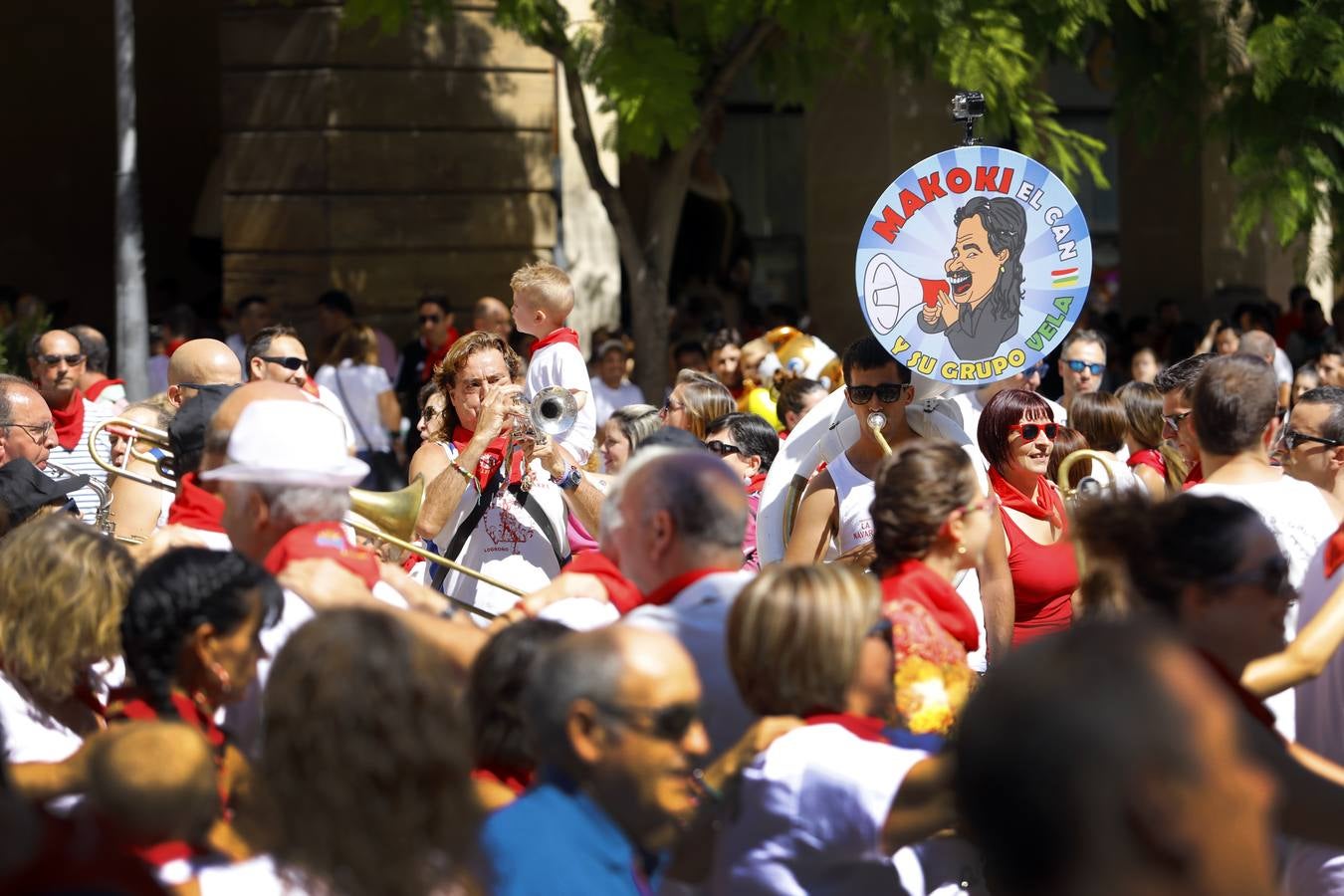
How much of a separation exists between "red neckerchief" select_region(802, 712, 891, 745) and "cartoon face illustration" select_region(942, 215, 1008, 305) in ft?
8.70

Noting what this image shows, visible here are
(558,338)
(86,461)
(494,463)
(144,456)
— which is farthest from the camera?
(86,461)

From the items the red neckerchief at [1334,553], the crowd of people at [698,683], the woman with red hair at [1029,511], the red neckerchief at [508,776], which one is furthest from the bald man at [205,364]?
the red neckerchief at [1334,553]

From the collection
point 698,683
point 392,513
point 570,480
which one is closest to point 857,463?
point 570,480

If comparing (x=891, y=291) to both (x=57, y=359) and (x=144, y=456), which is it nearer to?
(x=144, y=456)

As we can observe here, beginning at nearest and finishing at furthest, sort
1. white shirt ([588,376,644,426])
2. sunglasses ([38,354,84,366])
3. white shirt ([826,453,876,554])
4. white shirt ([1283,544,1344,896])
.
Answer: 1. white shirt ([1283,544,1344,896])
2. white shirt ([826,453,876,554])
3. sunglasses ([38,354,84,366])
4. white shirt ([588,376,644,426])

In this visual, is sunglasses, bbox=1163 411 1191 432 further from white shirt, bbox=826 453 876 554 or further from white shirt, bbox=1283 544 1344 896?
white shirt, bbox=1283 544 1344 896

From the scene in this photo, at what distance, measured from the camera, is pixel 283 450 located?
3.46 metres

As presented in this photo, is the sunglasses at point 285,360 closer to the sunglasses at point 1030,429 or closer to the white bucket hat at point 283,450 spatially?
the sunglasses at point 1030,429

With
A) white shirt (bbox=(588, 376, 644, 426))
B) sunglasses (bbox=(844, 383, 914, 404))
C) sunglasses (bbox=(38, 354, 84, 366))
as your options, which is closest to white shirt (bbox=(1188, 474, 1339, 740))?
sunglasses (bbox=(844, 383, 914, 404))

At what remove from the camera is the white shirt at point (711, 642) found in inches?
126

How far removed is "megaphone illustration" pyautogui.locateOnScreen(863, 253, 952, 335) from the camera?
17.6 feet

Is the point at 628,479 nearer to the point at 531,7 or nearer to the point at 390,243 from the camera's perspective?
the point at 531,7

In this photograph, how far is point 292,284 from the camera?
1237cm

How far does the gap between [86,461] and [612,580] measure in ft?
13.0
